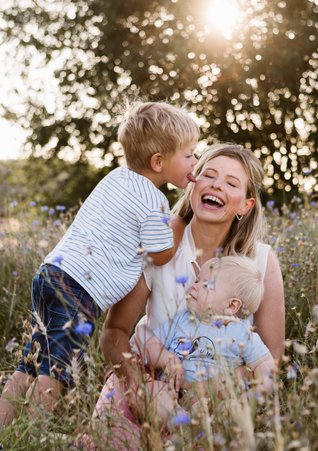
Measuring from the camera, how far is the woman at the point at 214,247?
3021 mm

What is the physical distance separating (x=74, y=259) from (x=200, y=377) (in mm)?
1001

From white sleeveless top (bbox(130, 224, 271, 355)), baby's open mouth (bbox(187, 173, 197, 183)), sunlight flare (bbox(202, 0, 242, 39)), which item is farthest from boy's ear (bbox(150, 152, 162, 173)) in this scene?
sunlight flare (bbox(202, 0, 242, 39))

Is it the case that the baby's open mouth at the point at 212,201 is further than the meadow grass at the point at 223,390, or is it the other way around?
the baby's open mouth at the point at 212,201

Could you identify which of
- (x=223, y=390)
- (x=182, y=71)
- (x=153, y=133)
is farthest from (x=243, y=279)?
(x=182, y=71)

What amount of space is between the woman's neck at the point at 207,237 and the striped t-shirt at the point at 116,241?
31cm

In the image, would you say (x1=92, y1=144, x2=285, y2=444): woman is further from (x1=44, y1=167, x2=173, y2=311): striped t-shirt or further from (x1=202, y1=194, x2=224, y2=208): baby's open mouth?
(x1=44, y1=167, x2=173, y2=311): striped t-shirt

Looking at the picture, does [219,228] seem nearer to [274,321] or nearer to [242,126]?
[274,321]

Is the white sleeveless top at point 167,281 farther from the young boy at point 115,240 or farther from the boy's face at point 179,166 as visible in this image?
the boy's face at point 179,166

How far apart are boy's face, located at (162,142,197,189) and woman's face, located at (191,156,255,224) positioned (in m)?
0.07

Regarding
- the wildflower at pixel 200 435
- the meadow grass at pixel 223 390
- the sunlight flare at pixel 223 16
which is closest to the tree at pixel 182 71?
the sunlight flare at pixel 223 16

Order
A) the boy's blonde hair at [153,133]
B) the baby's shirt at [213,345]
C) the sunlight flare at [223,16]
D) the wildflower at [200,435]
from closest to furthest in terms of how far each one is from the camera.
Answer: the wildflower at [200,435] < the baby's shirt at [213,345] < the boy's blonde hair at [153,133] < the sunlight flare at [223,16]

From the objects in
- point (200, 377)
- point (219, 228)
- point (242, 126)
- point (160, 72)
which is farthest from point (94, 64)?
point (200, 377)

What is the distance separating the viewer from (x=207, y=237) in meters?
3.21

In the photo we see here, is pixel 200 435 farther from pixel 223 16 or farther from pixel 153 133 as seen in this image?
pixel 223 16
